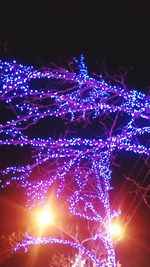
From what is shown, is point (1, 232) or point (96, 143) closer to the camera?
point (96, 143)

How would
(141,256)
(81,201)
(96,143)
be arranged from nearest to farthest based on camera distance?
(96,143) < (81,201) < (141,256)

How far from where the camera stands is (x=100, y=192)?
11383 millimetres

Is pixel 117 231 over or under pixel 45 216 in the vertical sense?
under

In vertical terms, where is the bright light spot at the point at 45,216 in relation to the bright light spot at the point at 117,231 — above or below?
above

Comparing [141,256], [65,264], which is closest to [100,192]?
[65,264]

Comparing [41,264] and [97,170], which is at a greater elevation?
[41,264]

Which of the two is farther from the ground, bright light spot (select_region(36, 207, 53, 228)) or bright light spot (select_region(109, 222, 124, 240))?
bright light spot (select_region(36, 207, 53, 228))

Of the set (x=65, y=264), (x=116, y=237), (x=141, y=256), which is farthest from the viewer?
(x=141, y=256)

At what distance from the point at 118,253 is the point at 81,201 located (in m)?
13.2

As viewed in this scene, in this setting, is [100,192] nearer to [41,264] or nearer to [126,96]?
[126,96]

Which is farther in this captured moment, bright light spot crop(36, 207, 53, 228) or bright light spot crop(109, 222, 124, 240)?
bright light spot crop(109, 222, 124, 240)

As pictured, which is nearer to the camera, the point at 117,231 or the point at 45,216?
the point at 45,216

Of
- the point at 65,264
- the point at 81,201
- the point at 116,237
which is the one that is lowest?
the point at 116,237

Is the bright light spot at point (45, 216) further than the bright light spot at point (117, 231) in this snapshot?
No
